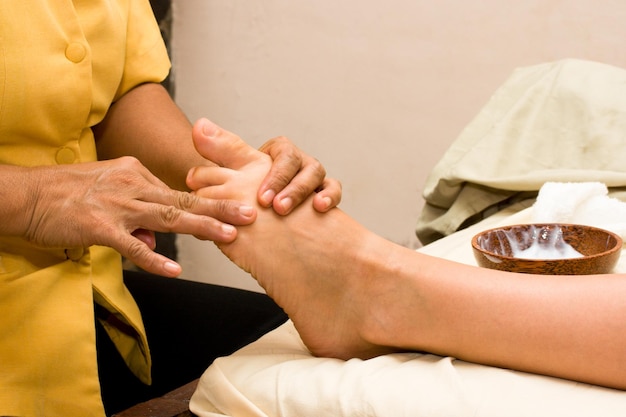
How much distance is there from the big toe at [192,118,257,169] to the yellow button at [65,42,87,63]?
0.17 metres

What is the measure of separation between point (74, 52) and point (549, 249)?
2.15 ft

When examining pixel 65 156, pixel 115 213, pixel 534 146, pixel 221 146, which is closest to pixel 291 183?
pixel 221 146

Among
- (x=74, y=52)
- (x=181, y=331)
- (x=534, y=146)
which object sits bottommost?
(x=181, y=331)

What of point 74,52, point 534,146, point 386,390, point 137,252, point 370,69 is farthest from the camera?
point 370,69

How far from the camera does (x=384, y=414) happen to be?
0.68 m

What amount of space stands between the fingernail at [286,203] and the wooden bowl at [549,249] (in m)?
0.24

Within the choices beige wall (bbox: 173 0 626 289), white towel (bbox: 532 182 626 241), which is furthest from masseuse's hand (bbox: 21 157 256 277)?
beige wall (bbox: 173 0 626 289)

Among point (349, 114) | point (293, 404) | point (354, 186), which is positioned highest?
point (293, 404)

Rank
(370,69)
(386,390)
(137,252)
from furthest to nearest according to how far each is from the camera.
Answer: (370,69) → (137,252) → (386,390)

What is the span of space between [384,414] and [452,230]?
738 millimetres

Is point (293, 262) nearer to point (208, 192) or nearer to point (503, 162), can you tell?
point (208, 192)

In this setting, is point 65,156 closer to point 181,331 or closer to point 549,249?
point 181,331

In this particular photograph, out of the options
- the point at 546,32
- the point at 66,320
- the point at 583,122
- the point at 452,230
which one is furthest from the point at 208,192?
the point at 546,32

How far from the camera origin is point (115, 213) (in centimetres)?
83
